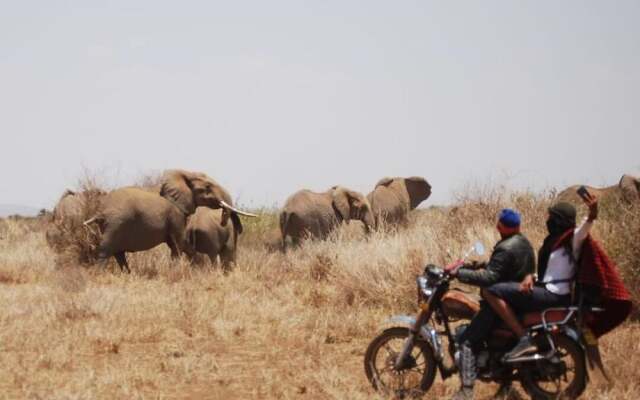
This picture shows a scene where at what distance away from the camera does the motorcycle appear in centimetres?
700

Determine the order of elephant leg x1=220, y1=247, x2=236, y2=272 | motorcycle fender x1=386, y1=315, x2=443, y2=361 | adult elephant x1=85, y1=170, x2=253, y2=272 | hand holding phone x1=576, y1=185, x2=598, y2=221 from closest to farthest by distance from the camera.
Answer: hand holding phone x1=576, y1=185, x2=598, y2=221 → motorcycle fender x1=386, y1=315, x2=443, y2=361 → adult elephant x1=85, y1=170, x2=253, y2=272 → elephant leg x1=220, y1=247, x2=236, y2=272

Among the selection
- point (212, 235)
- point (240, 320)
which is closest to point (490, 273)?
point (240, 320)

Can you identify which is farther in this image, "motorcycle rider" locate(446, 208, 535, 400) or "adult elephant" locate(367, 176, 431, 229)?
"adult elephant" locate(367, 176, 431, 229)

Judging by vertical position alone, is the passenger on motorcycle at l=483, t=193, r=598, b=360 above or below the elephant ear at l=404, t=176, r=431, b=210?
above

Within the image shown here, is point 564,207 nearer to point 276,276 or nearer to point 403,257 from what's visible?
point 403,257

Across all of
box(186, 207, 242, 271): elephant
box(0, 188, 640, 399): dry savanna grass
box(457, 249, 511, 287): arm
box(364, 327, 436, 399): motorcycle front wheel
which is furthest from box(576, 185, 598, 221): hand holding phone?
box(186, 207, 242, 271): elephant

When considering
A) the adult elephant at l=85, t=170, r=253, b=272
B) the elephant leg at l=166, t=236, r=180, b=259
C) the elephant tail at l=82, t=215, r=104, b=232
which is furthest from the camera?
the elephant leg at l=166, t=236, r=180, b=259

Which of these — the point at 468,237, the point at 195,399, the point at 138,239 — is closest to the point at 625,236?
the point at 468,237

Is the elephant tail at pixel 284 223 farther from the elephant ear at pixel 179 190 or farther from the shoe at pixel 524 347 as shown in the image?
the shoe at pixel 524 347

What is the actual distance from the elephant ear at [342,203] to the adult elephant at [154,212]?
5932 millimetres

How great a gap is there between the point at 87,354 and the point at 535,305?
192 inches

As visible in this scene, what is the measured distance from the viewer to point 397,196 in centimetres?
2870

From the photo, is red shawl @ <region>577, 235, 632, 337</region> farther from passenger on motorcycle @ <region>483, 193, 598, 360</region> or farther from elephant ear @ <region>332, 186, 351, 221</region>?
elephant ear @ <region>332, 186, 351, 221</region>

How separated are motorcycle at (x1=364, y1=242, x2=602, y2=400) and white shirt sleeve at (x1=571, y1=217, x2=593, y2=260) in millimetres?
441
